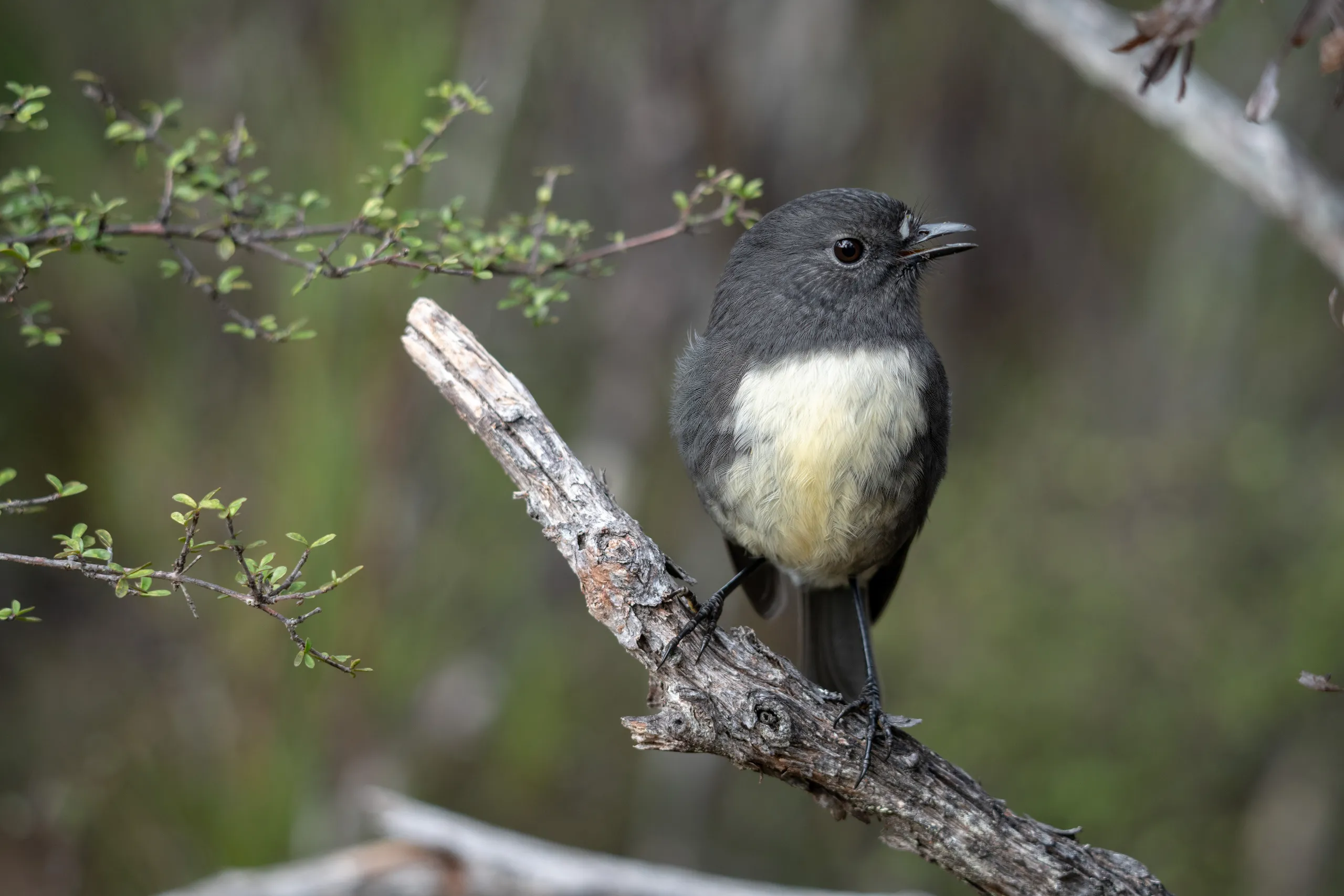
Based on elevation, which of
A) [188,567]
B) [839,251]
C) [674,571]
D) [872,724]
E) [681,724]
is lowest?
[188,567]

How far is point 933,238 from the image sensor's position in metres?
3.46

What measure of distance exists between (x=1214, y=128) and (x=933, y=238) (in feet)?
2.95

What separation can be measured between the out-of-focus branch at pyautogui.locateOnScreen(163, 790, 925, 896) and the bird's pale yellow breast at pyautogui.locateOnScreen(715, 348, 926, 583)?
1.37 meters

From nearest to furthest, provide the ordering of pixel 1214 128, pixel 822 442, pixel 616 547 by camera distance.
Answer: pixel 616 547 < pixel 822 442 < pixel 1214 128

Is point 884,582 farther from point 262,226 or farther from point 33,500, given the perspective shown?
point 33,500

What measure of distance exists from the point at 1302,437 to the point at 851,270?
3.62m

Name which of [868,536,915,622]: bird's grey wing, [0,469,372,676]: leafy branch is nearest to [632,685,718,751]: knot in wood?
[0,469,372,676]: leafy branch

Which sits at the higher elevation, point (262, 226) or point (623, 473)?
point (623, 473)

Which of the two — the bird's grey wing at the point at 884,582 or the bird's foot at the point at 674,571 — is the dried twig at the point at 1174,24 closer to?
the bird's foot at the point at 674,571

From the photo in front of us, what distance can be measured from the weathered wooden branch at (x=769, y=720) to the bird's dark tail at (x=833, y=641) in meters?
1.06

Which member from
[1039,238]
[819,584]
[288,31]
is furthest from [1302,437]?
[288,31]

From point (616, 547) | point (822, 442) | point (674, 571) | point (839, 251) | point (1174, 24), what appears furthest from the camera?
point (839, 251)

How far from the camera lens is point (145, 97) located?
6078 mm

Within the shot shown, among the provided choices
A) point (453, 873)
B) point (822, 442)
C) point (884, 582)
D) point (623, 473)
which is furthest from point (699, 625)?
point (623, 473)
